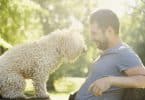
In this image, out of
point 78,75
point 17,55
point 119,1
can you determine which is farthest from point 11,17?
point 78,75

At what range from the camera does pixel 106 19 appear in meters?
3.35

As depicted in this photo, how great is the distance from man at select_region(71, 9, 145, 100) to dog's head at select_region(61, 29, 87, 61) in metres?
2.26

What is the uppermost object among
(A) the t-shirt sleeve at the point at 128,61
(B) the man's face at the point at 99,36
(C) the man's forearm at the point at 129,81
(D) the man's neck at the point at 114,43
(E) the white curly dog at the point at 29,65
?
(B) the man's face at the point at 99,36

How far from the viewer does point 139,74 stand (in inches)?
127

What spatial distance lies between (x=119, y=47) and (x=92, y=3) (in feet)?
87.8

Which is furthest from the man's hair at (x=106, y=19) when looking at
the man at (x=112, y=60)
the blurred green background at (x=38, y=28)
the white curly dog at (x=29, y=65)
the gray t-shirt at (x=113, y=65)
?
the white curly dog at (x=29, y=65)

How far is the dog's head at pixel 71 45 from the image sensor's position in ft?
19.1

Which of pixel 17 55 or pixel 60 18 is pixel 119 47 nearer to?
pixel 17 55

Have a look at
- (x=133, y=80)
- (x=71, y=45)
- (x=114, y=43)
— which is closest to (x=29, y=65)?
(x=71, y=45)

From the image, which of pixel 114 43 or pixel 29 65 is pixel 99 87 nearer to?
pixel 114 43

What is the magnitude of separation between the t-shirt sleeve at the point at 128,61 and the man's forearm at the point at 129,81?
103 mm

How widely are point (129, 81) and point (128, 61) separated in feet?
0.52

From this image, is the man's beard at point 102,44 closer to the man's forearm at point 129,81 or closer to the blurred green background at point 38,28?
the man's forearm at point 129,81

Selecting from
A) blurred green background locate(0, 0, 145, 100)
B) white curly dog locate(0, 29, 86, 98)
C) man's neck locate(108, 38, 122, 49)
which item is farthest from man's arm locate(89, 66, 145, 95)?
white curly dog locate(0, 29, 86, 98)
